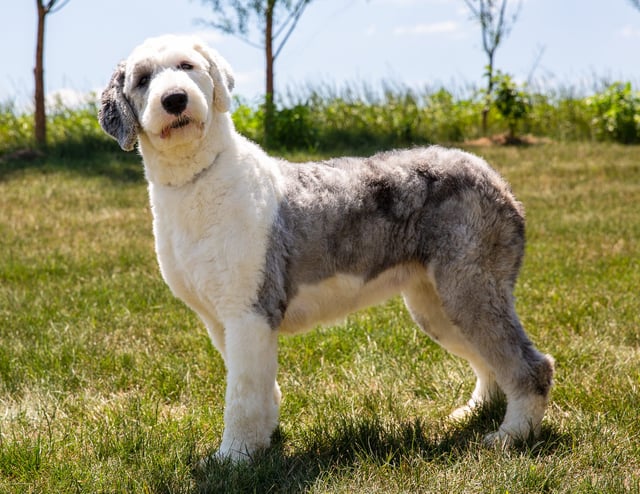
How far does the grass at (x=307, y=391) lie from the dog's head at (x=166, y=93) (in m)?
1.49

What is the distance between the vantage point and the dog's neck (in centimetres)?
358

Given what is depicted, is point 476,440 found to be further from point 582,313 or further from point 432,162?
point 582,313

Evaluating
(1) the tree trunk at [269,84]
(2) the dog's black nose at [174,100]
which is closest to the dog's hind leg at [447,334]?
(2) the dog's black nose at [174,100]

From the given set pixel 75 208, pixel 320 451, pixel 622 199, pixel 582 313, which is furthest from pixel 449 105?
pixel 320 451

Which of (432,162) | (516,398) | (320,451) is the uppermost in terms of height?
(432,162)

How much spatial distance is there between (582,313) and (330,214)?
2774 millimetres

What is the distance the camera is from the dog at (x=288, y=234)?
11.6 ft

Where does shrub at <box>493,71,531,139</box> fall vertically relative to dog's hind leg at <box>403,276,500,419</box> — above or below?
above

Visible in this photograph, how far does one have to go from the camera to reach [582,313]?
18.6 ft

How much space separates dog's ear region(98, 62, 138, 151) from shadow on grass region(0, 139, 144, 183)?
27.4 feet

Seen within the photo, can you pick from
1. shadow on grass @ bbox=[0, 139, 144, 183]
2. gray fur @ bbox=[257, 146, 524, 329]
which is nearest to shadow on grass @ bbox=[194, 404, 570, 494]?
gray fur @ bbox=[257, 146, 524, 329]

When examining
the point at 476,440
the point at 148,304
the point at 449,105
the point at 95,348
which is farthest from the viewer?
the point at 449,105

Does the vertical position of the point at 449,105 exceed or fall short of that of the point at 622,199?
it exceeds it

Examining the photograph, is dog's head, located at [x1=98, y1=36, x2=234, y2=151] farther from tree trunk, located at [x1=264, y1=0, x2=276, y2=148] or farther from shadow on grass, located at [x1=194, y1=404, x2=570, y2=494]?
tree trunk, located at [x1=264, y1=0, x2=276, y2=148]
